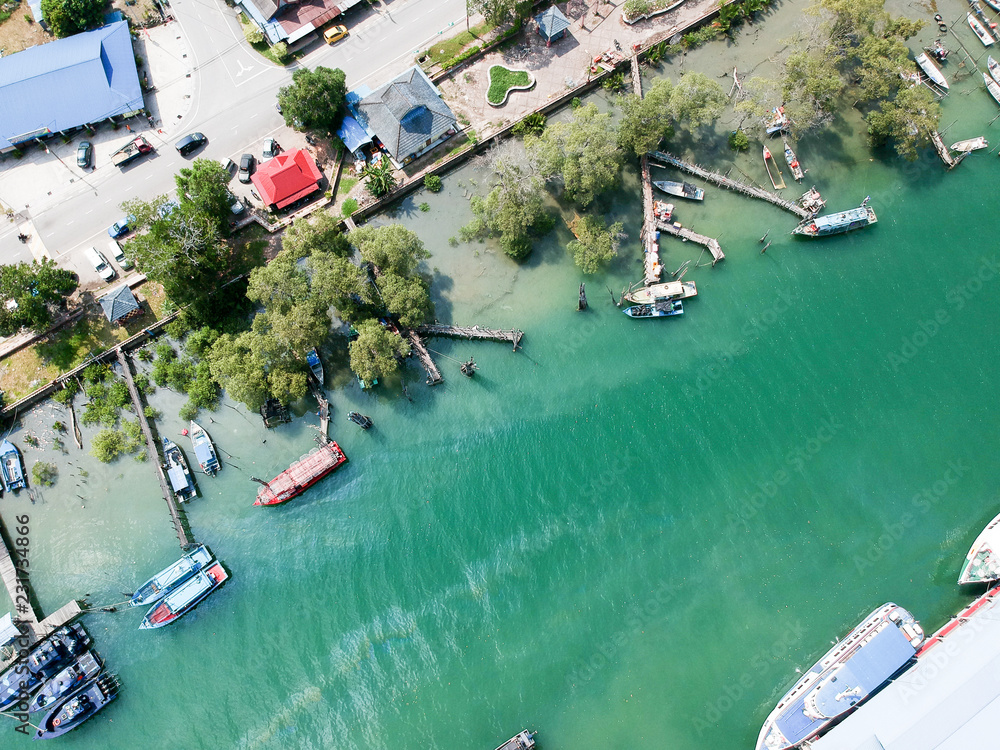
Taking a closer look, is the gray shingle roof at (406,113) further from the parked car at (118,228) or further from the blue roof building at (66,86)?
the parked car at (118,228)

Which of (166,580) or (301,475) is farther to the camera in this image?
(301,475)

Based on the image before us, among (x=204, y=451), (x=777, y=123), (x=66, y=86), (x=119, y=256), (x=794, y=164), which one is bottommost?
(x=794, y=164)

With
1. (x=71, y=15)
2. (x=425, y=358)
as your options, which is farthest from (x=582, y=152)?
(x=71, y=15)

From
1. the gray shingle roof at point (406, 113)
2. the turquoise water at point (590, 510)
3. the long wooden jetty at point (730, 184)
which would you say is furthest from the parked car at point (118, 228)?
the long wooden jetty at point (730, 184)

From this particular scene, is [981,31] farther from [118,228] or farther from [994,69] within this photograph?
[118,228]

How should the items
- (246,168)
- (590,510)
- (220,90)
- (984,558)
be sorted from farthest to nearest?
(220,90), (246,168), (590,510), (984,558)

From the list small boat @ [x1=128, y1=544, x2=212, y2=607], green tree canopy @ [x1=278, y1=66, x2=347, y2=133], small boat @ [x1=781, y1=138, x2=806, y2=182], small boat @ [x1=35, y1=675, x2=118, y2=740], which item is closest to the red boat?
small boat @ [x1=128, y1=544, x2=212, y2=607]

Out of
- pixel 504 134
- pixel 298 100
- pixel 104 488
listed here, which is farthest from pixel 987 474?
pixel 104 488
